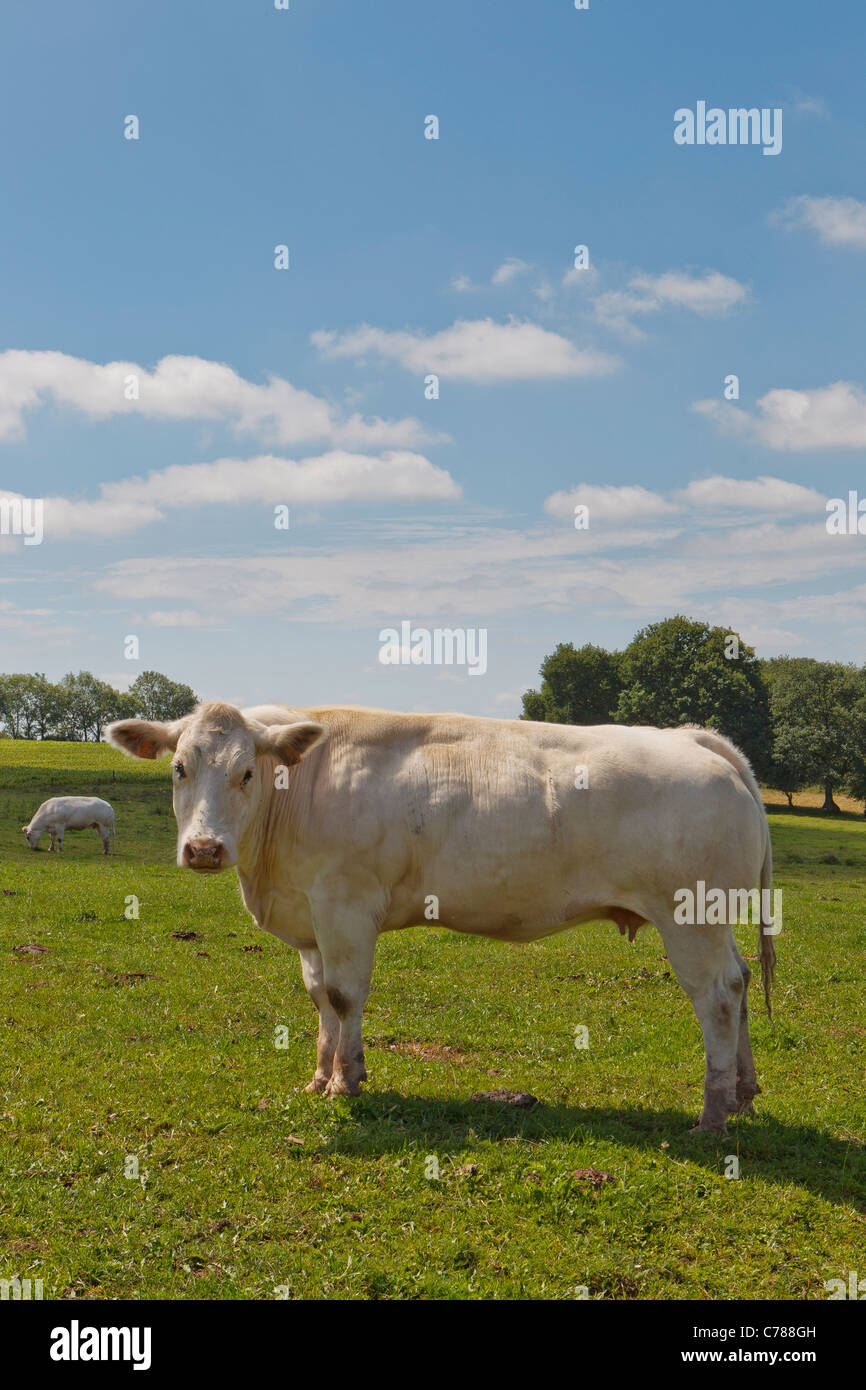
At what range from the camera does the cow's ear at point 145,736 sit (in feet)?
30.0

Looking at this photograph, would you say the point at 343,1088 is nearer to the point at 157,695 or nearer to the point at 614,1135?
the point at 614,1135

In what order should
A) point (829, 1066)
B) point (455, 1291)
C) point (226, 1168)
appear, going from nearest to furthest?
point (455, 1291), point (226, 1168), point (829, 1066)

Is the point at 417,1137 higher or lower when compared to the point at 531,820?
lower

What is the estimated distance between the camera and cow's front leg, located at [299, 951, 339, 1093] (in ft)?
30.7

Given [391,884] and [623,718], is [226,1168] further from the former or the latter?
[623,718]

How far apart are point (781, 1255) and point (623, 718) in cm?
7387

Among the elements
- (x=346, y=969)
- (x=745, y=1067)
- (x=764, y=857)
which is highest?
(x=764, y=857)

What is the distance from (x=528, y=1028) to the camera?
39.1ft

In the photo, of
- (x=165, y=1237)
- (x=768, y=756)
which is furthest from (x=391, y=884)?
(x=768, y=756)

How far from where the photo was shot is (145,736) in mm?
9242

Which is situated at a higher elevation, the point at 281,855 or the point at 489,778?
the point at 489,778

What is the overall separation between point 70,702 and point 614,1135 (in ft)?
443

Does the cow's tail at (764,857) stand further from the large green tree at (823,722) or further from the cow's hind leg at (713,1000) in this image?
the large green tree at (823,722)

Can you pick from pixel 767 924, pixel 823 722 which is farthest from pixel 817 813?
pixel 767 924
